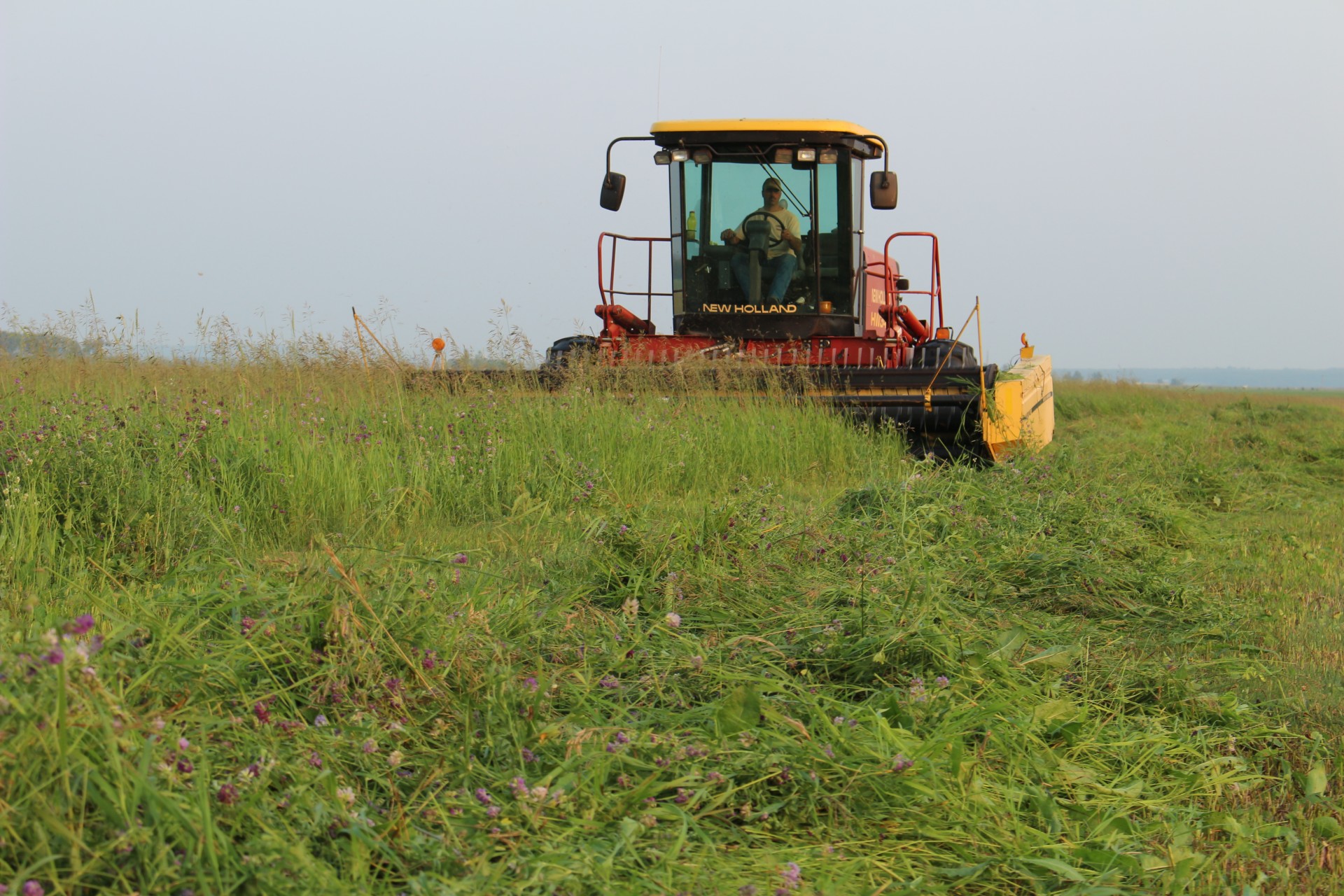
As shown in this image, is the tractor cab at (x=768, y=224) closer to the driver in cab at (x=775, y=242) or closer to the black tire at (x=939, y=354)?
the driver in cab at (x=775, y=242)

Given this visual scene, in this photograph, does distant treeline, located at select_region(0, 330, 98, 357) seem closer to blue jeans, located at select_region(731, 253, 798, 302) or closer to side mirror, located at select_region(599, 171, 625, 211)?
side mirror, located at select_region(599, 171, 625, 211)

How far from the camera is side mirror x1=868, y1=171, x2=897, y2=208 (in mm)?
8977

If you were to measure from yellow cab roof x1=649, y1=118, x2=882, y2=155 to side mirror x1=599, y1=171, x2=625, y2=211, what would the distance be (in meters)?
0.74

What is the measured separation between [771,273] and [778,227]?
1.31 ft

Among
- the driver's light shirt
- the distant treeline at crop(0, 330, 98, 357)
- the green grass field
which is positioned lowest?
the green grass field

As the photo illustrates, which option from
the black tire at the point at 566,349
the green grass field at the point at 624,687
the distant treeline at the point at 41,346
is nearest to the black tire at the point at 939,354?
the black tire at the point at 566,349

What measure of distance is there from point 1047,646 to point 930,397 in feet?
16.7

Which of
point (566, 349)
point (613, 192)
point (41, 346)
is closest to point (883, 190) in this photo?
point (613, 192)

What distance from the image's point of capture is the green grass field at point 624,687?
1843 mm

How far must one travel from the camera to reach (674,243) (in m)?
10.1

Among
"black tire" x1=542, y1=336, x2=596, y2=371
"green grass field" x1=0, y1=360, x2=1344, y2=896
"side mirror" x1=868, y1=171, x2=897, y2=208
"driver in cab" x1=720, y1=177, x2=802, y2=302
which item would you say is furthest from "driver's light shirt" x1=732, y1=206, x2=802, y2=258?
"green grass field" x1=0, y1=360, x2=1344, y2=896

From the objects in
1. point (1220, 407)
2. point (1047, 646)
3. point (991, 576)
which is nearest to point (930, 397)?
point (991, 576)

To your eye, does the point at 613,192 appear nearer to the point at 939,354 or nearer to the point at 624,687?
the point at 939,354

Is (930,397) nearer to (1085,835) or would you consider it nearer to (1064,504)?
(1064,504)
